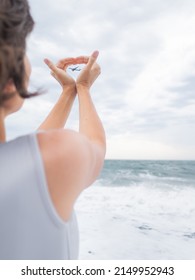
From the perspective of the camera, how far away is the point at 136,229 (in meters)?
5.88

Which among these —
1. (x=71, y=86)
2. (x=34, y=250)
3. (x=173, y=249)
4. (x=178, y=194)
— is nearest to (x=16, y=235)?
(x=34, y=250)

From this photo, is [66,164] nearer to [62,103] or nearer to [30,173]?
[30,173]

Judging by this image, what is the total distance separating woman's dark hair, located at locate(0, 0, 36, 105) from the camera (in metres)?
0.51

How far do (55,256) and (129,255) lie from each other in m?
4.12

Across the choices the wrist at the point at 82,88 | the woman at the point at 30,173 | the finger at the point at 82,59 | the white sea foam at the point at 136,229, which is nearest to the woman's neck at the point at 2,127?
the woman at the point at 30,173

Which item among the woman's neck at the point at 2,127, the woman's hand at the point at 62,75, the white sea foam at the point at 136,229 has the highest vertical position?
the woman's hand at the point at 62,75

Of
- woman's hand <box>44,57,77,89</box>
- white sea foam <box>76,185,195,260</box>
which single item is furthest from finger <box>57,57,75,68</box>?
white sea foam <box>76,185,195,260</box>

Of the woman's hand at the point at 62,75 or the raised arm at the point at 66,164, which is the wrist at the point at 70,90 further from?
the raised arm at the point at 66,164

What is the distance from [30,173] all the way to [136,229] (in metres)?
5.67

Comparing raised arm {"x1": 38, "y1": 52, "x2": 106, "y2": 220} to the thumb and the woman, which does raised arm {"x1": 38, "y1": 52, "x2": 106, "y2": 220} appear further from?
the thumb

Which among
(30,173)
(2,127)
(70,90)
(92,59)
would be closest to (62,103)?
(70,90)

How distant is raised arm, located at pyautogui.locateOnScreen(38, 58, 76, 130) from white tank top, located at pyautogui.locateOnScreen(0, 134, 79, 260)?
0.34 metres

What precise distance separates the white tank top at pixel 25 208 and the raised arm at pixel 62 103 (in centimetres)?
34

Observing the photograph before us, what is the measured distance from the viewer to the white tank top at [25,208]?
0.49m
